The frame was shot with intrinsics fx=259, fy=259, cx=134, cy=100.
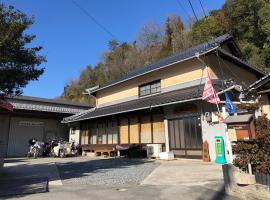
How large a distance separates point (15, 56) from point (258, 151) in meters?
7.50

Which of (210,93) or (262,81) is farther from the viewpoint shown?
(210,93)

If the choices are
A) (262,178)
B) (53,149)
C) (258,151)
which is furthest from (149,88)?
(262,178)

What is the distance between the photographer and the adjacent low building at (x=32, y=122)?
2269 cm

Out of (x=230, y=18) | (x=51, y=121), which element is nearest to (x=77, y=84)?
(x=51, y=121)

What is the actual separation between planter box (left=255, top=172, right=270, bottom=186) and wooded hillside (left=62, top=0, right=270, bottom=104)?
26.6 ft

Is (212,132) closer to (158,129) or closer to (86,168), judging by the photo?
(158,129)

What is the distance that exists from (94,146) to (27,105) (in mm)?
8386

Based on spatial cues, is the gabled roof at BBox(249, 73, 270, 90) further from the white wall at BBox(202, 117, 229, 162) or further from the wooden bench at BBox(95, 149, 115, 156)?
the wooden bench at BBox(95, 149, 115, 156)

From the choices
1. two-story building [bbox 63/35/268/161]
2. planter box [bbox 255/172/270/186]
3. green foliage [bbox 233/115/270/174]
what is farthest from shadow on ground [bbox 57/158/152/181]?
planter box [bbox 255/172/270/186]

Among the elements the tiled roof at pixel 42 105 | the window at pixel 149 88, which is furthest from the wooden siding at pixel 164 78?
the tiled roof at pixel 42 105

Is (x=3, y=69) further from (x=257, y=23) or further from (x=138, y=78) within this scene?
(x=257, y=23)

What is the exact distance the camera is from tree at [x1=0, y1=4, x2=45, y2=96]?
7887 millimetres

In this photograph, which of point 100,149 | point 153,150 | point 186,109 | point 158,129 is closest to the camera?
point 186,109

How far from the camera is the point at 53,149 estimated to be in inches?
806
